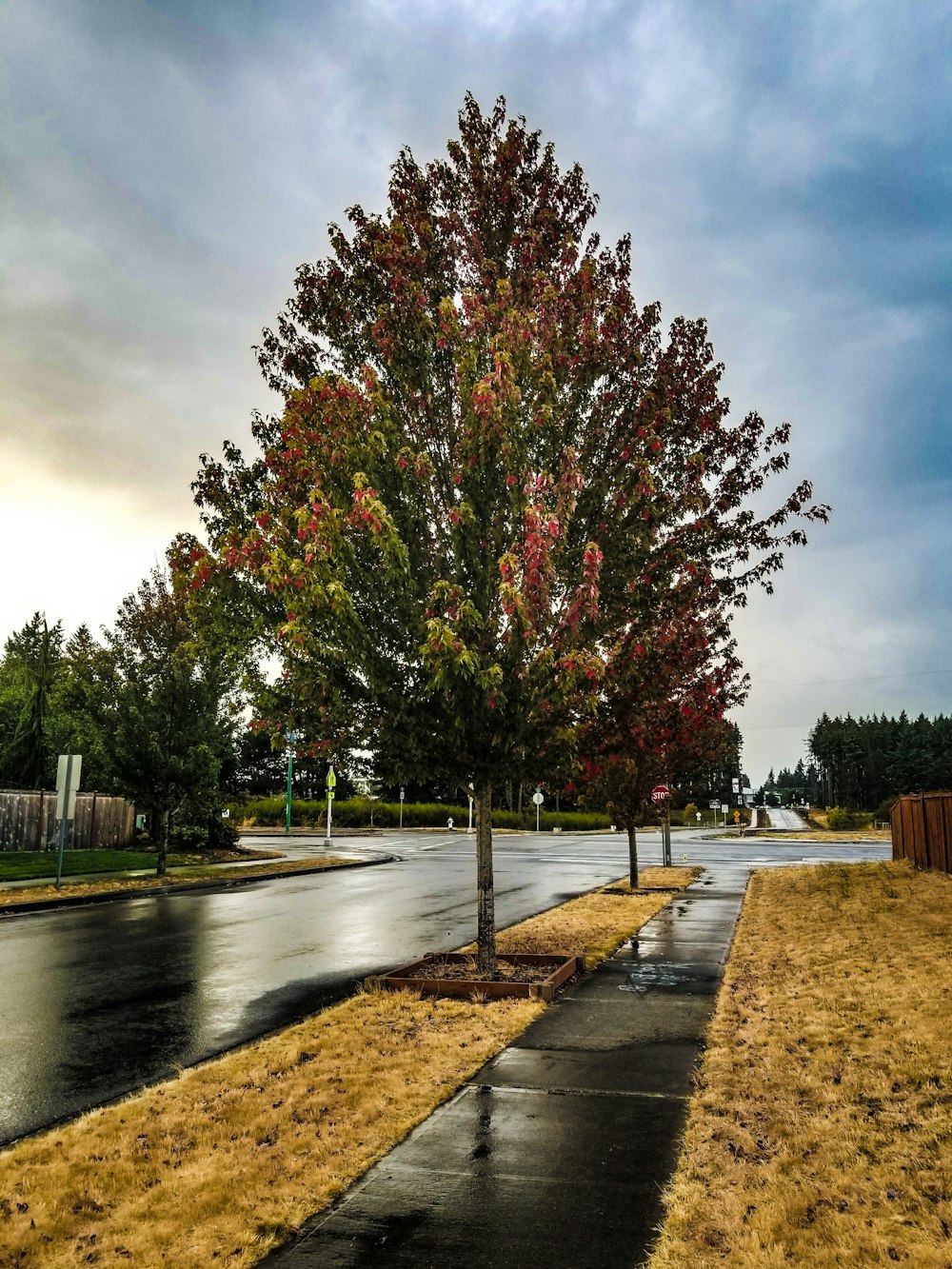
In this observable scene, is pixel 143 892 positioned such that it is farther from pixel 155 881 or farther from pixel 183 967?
pixel 183 967

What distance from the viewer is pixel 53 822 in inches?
1224

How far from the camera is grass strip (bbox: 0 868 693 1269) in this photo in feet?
11.9

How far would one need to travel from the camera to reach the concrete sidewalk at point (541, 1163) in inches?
136

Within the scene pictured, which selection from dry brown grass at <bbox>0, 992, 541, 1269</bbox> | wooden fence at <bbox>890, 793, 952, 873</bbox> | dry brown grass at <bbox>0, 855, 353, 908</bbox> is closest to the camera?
dry brown grass at <bbox>0, 992, 541, 1269</bbox>

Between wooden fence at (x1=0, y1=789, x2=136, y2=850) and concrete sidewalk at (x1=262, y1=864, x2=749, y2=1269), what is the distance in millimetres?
27225

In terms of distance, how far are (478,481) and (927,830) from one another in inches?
583

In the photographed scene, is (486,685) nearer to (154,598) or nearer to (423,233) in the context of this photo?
(423,233)

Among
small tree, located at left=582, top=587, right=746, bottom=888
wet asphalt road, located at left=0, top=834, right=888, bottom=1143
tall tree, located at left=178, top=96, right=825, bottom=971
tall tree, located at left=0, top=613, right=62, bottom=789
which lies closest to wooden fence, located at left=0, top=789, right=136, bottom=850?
tall tree, located at left=0, top=613, right=62, bottom=789

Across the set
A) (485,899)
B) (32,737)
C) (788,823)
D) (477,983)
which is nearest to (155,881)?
→ (485,899)

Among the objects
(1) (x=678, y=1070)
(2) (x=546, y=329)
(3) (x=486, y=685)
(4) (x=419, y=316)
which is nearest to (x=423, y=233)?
(4) (x=419, y=316)

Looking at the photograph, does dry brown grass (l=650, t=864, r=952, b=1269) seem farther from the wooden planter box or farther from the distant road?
the distant road

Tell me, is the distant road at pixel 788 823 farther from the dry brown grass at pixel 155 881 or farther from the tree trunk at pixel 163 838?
the tree trunk at pixel 163 838

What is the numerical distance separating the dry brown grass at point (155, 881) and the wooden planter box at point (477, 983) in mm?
10005

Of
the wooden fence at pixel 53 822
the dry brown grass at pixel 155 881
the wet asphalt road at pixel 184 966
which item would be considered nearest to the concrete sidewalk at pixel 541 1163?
the wet asphalt road at pixel 184 966
